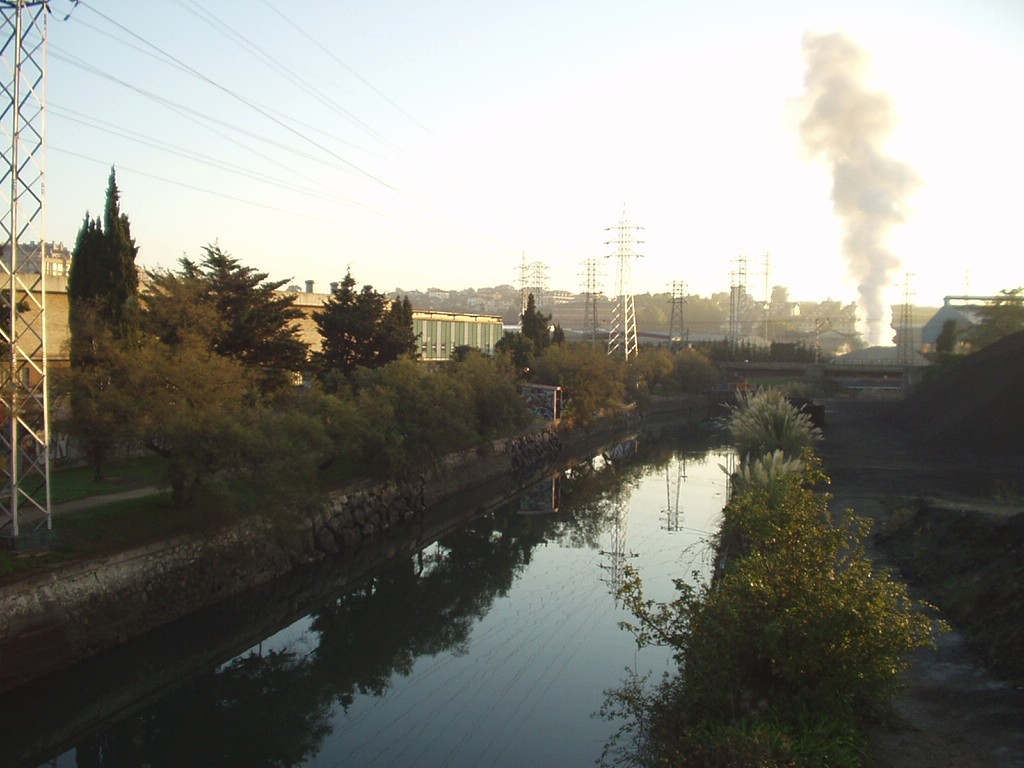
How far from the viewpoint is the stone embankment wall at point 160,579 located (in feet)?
46.9

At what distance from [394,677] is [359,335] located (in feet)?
80.9

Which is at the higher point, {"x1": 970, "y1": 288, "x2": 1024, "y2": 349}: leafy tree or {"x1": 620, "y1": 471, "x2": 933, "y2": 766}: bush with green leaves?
{"x1": 970, "y1": 288, "x2": 1024, "y2": 349}: leafy tree

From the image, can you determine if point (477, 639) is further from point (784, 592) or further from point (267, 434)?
point (784, 592)

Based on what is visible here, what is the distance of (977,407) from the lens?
40.2 metres

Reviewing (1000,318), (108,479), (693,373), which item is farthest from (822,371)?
(108,479)

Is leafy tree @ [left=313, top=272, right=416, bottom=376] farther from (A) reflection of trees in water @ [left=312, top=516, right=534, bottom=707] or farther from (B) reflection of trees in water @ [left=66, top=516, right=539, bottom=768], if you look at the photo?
(B) reflection of trees in water @ [left=66, top=516, right=539, bottom=768]

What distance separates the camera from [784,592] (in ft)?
31.0

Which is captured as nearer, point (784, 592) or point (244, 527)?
point (784, 592)

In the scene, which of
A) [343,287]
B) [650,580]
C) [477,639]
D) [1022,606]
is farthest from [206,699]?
[343,287]

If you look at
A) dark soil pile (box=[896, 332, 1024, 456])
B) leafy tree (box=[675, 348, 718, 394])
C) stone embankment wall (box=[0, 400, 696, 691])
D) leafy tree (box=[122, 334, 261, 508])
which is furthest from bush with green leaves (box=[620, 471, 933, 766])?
leafy tree (box=[675, 348, 718, 394])

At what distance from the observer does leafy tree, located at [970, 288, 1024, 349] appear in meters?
63.9

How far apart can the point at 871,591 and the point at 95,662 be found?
1330 cm

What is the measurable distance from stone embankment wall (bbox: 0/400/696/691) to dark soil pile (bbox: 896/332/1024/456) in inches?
946

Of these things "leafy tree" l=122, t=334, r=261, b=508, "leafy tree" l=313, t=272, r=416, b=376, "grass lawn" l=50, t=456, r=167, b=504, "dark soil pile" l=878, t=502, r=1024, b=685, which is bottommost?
"dark soil pile" l=878, t=502, r=1024, b=685
